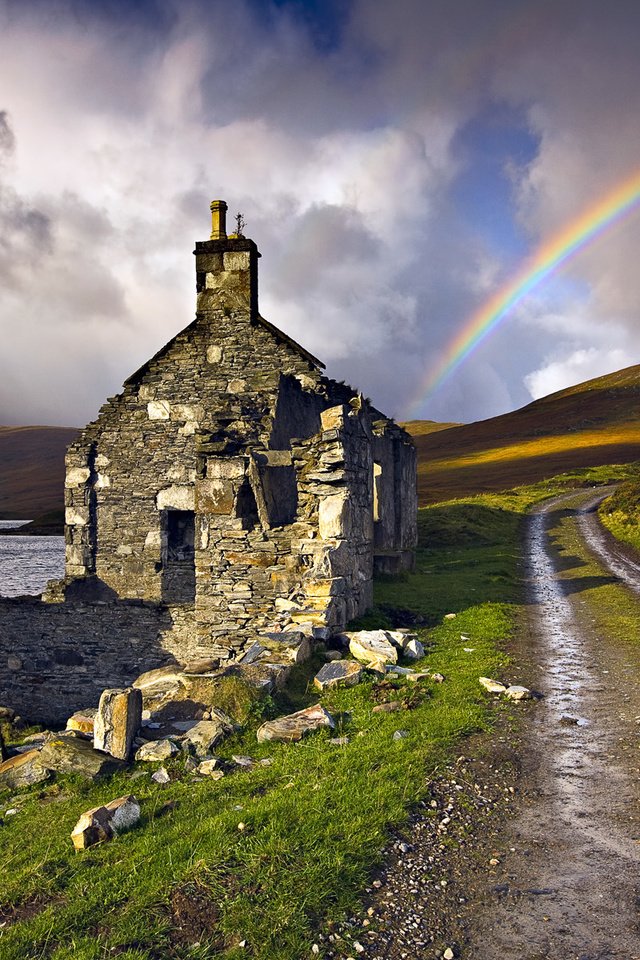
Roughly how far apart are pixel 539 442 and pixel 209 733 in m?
106

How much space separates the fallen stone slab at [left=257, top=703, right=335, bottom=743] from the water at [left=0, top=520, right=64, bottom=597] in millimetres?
19023

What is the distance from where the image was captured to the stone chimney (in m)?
19.5

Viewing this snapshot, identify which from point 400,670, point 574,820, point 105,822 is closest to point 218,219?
point 400,670

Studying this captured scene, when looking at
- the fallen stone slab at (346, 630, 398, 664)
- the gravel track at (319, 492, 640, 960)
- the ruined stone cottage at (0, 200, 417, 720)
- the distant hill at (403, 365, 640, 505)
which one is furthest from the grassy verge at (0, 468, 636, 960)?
the distant hill at (403, 365, 640, 505)

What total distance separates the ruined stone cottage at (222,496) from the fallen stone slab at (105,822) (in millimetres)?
5325

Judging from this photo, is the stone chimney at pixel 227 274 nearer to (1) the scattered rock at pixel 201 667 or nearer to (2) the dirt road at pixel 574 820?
(1) the scattered rock at pixel 201 667

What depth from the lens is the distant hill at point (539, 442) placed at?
8056cm

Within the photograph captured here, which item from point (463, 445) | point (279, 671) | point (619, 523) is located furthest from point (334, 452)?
point (463, 445)

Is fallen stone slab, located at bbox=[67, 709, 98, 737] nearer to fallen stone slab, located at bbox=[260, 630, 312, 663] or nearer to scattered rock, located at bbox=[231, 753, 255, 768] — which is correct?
scattered rock, located at bbox=[231, 753, 255, 768]

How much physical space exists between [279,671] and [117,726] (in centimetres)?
242

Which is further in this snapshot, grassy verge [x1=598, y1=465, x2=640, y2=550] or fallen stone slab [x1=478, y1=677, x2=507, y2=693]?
grassy verge [x1=598, y1=465, x2=640, y2=550]

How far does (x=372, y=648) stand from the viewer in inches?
384

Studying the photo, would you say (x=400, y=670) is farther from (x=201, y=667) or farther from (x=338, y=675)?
(x=201, y=667)

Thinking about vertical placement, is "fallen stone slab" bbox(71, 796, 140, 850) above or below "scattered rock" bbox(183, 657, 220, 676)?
below
